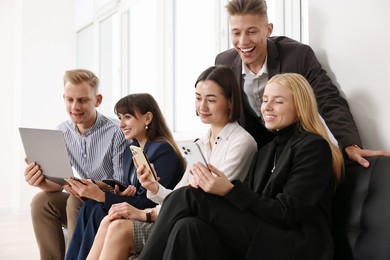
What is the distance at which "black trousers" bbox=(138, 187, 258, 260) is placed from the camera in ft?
5.44

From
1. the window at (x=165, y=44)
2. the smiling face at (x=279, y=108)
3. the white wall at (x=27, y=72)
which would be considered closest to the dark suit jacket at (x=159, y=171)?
the smiling face at (x=279, y=108)

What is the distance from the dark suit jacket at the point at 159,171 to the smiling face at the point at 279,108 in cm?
70

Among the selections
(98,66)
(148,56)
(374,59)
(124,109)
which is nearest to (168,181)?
(124,109)

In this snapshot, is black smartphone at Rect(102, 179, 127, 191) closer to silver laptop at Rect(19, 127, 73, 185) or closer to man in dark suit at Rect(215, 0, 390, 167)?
silver laptop at Rect(19, 127, 73, 185)

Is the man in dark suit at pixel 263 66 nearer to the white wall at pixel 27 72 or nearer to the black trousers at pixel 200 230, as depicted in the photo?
the black trousers at pixel 200 230

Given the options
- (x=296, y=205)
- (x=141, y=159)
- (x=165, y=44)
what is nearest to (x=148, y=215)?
(x=141, y=159)

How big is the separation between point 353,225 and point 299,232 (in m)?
0.21

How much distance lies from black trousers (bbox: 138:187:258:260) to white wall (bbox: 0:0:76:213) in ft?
16.5

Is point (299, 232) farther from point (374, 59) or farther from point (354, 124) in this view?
point (374, 59)

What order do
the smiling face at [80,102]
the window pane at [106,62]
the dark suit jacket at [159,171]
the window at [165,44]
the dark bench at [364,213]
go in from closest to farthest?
1. the dark bench at [364,213]
2. the dark suit jacket at [159,171]
3. the smiling face at [80,102]
4. the window at [165,44]
5. the window pane at [106,62]

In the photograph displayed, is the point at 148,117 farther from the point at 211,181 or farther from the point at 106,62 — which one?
the point at 106,62

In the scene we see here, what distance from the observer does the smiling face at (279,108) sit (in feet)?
6.24

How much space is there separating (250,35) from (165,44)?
94.4 inches

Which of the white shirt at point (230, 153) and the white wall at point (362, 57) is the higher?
the white wall at point (362, 57)
